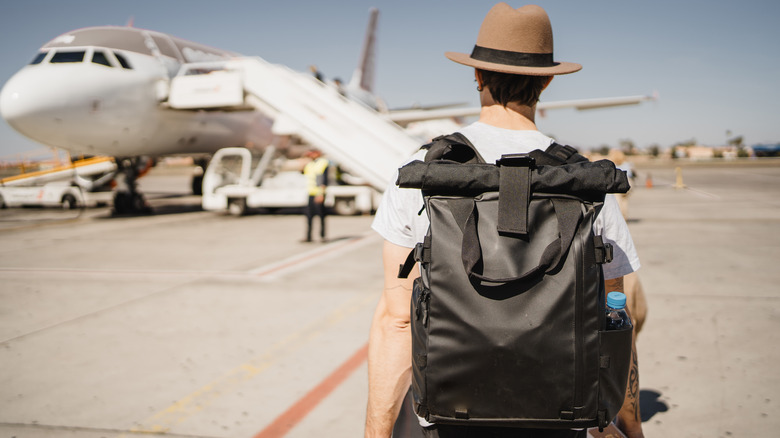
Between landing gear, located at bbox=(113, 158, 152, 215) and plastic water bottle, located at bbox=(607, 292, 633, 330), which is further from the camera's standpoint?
landing gear, located at bbox=(113, 158, 152, 215)

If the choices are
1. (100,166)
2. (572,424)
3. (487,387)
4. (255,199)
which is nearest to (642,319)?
(572,424)

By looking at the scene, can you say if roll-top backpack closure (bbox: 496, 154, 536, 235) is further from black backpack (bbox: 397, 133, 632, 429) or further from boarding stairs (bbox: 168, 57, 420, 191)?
boarding stairs (bbox: 168, 57, 420, 191)

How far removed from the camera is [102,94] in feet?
37.8

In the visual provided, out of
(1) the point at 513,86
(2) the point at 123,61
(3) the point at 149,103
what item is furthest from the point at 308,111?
(1) the point at 513,86

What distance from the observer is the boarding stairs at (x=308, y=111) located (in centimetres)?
1192

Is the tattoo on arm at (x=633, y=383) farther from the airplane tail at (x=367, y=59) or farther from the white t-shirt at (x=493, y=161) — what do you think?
the airplane tail at (x=367, y=59)

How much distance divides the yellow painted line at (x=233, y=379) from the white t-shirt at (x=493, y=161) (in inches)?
94.0

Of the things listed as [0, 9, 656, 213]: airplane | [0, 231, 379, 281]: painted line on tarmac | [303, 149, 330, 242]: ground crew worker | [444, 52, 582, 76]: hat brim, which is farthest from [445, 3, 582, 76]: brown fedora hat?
[0, 9, 656, 213]: airplane

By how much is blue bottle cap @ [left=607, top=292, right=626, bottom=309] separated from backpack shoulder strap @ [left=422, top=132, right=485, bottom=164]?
506 millimetres

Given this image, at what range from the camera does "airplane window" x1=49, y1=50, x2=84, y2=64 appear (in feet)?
37.8

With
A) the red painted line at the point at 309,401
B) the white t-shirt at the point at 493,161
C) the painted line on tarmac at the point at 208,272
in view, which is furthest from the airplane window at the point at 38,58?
the white t-shirt at the point at 493,161

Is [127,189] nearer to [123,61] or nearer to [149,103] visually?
[149,103]

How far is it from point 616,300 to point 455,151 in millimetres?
583

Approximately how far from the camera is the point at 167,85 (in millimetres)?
13008
